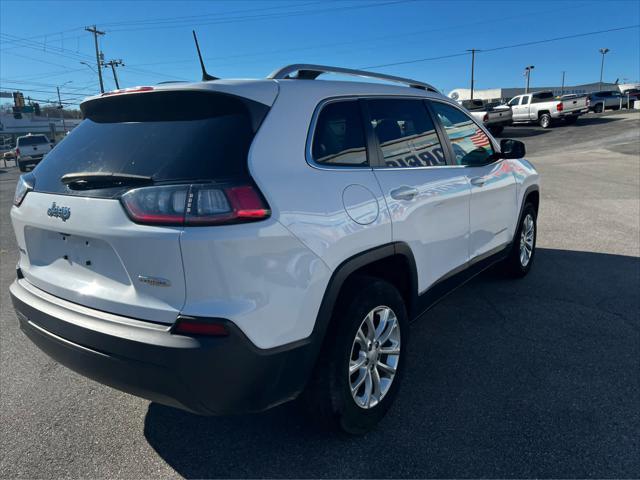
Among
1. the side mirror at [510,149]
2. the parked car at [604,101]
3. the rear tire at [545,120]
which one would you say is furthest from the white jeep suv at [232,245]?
the parked car at [604,101]

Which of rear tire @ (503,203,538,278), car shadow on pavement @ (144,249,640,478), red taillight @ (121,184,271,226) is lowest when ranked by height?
car shadow on pavement @ (144,249,640,478)

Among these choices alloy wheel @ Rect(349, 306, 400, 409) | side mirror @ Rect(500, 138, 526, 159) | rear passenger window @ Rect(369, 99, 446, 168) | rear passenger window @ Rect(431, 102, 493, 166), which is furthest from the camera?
side mirror @ Rect(500, 138, 526, 159)

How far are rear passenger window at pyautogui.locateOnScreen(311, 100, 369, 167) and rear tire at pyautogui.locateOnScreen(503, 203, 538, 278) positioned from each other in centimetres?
267

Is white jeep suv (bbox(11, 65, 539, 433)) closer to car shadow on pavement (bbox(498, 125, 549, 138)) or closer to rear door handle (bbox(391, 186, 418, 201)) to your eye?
rear door handle (bbox(391, 186, 418, 201))

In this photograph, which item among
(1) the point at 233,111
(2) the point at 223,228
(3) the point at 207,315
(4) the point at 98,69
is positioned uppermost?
(4) the point at 98,69

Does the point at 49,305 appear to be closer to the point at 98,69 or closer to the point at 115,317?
the point at 115,317

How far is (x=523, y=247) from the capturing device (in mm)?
5121

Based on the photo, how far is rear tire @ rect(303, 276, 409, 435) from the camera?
96.1 inches

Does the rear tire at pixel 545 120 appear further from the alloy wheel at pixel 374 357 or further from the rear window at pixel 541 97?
the alloy wheel at pixel 374 357

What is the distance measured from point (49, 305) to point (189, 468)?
105 centimetres

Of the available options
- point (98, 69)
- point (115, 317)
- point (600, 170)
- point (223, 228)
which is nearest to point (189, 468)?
point (115, 317)

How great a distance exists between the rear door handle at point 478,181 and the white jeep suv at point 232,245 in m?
0.82

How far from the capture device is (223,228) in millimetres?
1972

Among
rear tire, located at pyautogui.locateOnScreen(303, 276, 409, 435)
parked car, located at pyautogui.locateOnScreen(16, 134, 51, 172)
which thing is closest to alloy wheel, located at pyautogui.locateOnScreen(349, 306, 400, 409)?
rear tire, located at pyautogui.locateOnScreen(303, 276, 409, 435)
